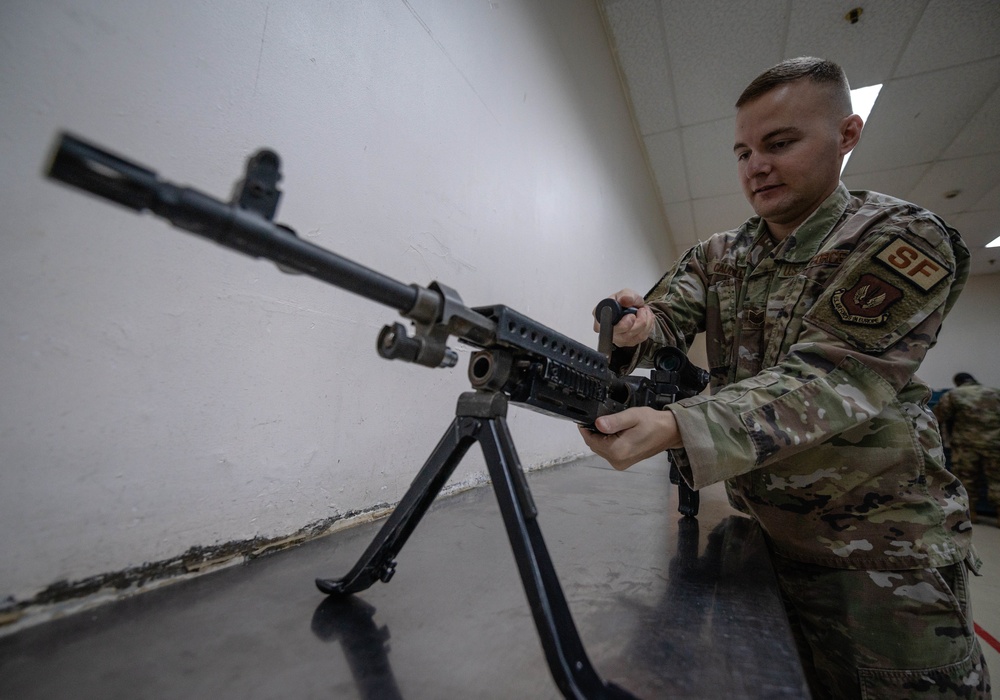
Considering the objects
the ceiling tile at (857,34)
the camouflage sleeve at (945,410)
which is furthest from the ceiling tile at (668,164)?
the camouflage sleeve at (945,410)

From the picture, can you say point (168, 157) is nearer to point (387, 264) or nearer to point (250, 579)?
point (387, 264)

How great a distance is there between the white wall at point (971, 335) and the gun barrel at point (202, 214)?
810cm

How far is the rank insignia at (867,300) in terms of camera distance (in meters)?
0.69

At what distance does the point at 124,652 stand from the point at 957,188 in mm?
5492

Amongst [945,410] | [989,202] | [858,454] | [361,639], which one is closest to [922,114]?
[989,202]

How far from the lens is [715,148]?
3.07m

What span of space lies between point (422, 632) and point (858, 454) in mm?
824

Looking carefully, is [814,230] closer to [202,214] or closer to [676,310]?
[676,310]

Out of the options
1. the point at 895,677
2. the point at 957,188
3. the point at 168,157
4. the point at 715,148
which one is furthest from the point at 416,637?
the point at 957,188

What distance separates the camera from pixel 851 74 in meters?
Answer: 2.34

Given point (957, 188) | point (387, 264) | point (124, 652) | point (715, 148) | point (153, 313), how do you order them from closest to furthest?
point (124, 652) < point (153, 313) < point (387, 264) < point (715, 148) < point (957, 188)

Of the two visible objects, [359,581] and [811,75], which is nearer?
[359,581]

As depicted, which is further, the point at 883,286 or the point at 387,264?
the point at 387,264

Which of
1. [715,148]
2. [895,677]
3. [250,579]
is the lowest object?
[895,677]
